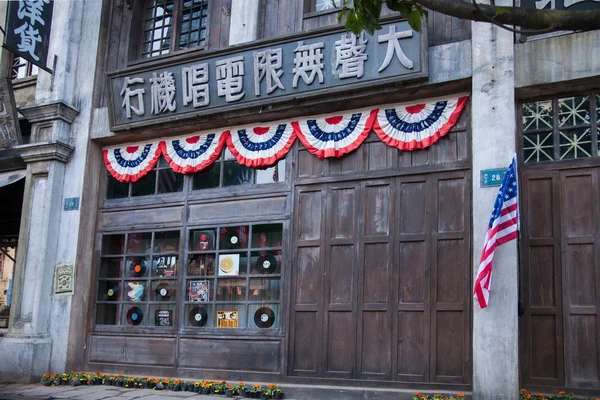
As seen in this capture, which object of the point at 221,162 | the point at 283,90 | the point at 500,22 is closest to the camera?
the point at 500,22

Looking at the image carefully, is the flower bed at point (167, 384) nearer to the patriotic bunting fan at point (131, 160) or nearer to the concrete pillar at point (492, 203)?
the concrete pillar at point (492, 203)

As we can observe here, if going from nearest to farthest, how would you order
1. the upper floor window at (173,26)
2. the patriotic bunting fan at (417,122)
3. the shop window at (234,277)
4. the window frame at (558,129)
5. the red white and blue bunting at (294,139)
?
the window frame at (558,129) → the patriotic bunting fan at (417,122) → the red white and blue bunting at (294,139) → the shop window at (234,277) → the upper floor window at (173,26)

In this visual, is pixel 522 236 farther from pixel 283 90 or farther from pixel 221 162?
pixel 221 162

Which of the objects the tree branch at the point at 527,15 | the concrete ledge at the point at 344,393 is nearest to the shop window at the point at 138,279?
the concrete ledge at the point at 344,393

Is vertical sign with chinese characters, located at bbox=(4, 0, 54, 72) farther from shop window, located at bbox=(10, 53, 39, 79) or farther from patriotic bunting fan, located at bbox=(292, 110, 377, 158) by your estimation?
patriotic bunting fan, located at bbox=(292, 110, 377, 158)

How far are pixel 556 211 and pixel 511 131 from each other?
122 centimetres

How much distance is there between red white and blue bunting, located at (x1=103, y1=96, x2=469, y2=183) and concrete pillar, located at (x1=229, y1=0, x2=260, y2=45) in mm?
1551

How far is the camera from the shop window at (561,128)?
8.55m

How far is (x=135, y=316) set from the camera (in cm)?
1159

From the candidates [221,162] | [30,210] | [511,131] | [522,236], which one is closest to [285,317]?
[221,162]

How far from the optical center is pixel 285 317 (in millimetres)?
10031

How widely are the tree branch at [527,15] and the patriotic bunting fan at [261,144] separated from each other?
488cm

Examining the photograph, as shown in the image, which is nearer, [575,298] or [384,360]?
[575,298]

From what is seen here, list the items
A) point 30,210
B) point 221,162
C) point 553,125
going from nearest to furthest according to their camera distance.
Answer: point 553,125 < point 221,162 < point 30,210
